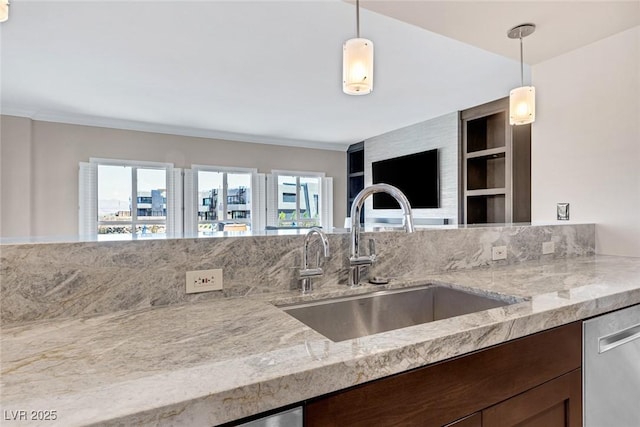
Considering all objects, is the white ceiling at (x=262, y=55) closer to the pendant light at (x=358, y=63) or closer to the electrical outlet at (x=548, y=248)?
the pendant light at (x=358, y=63)

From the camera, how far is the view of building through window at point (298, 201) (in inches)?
257

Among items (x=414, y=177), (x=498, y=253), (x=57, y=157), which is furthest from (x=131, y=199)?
(x=498, y=253)

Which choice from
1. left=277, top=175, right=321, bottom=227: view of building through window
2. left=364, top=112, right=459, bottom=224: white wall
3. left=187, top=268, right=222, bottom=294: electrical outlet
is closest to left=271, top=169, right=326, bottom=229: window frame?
left=277, top=175, right=321, bottom=227: view of building through window

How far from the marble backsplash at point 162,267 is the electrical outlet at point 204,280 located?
0.02m

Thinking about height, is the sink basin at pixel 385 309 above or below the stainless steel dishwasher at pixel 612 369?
above

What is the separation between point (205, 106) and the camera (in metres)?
4.38

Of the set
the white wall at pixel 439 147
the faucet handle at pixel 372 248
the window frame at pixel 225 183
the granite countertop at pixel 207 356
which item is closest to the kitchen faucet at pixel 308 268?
the granite countertop at pixel 207 356

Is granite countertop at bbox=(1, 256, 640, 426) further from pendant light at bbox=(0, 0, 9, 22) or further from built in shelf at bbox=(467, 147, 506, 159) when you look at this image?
built in shelf at bbox=(467, 147, 506, 159)

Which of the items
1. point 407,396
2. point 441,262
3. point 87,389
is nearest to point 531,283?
point 441,262

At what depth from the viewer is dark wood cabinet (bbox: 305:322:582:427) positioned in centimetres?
67

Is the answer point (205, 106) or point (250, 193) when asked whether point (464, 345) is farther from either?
point (250, 193)

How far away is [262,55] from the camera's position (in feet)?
9.73

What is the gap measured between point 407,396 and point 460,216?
4.32 m

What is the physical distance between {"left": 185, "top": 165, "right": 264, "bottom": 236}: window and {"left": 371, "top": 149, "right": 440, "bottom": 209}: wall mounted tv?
2201 mm
